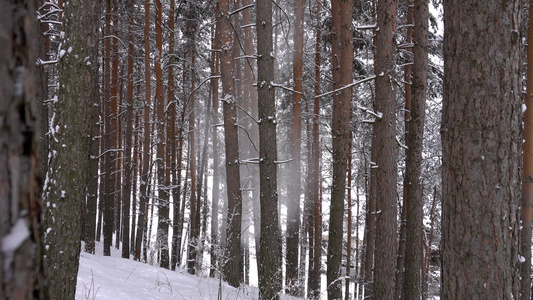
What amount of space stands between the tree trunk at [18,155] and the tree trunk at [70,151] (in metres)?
3.46

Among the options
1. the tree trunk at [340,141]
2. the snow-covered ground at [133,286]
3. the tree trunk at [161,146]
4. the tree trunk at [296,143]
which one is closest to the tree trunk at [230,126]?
the snow-covered ground at [133,286]

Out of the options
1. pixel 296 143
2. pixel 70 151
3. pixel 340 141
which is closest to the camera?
pixel 70 151

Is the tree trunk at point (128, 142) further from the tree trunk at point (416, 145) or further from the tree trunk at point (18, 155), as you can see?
the tree trunk at point (18, 155)

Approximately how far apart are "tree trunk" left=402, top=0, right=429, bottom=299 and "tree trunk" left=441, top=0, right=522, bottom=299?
593 centimetres

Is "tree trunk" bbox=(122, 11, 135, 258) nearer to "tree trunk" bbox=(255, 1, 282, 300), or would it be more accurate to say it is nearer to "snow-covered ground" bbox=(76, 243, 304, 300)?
"snow-covered ground" bbox=(76, 243, 304, 300)

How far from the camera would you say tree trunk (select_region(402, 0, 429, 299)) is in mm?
8680

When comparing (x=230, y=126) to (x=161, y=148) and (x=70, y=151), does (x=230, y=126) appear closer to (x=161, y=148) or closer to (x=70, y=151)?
(x=161, y=148)

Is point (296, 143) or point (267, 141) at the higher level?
point (296, 143)

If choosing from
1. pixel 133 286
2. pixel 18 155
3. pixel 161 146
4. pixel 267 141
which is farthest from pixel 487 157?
pixel 161 146

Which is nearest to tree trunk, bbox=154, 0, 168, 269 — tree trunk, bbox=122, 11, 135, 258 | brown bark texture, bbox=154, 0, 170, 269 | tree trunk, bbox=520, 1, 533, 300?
brown bark texture, bbox=154, 0, 170, 269

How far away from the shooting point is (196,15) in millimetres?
16781

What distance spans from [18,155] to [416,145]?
8.90 meters

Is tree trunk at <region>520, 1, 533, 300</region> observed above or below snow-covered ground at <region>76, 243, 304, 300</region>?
above

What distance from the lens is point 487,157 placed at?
292cm
